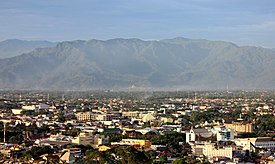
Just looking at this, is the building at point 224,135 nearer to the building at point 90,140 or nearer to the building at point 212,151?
the building at point 212,151

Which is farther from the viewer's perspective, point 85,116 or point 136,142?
point 85,116

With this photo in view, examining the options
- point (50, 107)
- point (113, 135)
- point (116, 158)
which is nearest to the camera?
point (116, 158)

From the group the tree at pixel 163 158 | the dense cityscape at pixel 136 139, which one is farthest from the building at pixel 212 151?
the tree at pixel 163 158

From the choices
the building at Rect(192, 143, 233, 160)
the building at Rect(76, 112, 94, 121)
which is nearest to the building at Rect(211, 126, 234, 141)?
the building at Rect(192, 143, 233, 160)

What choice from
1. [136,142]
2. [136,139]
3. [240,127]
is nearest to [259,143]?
[136,139]

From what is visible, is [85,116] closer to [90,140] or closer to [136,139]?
[90,140]

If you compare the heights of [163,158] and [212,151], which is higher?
[163,158]

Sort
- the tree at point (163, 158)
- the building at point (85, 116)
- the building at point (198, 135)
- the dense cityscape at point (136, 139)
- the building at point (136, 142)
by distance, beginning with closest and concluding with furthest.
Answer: the dense cityscape at point (136, 139) → the tree at point (163, 158) → the building at point (136, 142) → the building at point (198, 135) → the building at point (85, 116)

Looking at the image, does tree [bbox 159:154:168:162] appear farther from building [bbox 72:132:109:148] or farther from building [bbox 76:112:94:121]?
building [bbox 76:112:94:121]

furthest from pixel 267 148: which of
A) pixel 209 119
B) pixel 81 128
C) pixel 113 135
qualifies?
pixel 209 119

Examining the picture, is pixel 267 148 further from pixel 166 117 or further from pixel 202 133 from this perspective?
pixel 166 117

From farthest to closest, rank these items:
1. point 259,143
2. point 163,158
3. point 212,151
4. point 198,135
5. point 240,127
A: point 240,127 → point 198,135 → point 259,143 → point 212,151 → point 163,158
